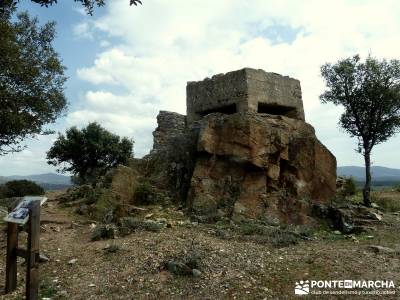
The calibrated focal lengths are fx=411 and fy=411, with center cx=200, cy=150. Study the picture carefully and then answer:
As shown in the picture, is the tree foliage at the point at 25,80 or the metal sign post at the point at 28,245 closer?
the metal sign post at the point at 28,245

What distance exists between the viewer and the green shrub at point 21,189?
2353 cm

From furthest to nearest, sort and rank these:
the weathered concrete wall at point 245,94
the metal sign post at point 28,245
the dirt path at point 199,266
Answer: the weathered concrete wall at point 245,94, the dirt path at point 199,266, the metal sign post at point 28,245

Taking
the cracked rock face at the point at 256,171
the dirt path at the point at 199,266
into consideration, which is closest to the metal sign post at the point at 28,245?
the dirt path at the point at 199,266

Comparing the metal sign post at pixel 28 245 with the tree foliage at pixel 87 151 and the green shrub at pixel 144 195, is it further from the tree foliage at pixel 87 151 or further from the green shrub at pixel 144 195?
the tree foliage at pixel 87 151

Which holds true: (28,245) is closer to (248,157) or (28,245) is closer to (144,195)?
(144,195)

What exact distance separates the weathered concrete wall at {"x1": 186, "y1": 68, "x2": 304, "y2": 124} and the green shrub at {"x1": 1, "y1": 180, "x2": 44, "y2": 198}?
12.5 meters

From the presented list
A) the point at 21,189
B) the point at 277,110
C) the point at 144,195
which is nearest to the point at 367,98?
the point at 277,110

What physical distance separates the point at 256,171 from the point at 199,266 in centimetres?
555

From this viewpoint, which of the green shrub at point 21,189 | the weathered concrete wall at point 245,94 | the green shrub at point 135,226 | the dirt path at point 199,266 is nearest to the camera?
the dirt path at point 199,266

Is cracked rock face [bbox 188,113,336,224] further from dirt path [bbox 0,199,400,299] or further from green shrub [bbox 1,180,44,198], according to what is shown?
green shrub [bbox 1,180,44,198]

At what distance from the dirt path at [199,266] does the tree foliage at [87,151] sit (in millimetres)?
22889

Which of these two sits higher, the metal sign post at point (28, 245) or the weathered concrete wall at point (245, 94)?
the weathered concrete wall at point (245, 94)

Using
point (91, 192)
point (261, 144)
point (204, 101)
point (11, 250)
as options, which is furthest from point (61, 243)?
point (204, 101)

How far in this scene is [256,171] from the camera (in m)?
12.5
